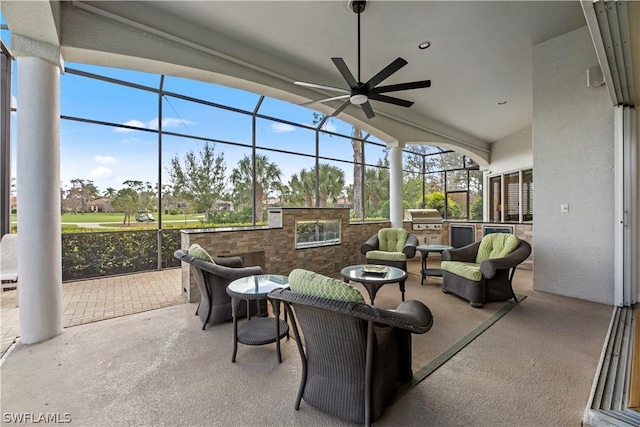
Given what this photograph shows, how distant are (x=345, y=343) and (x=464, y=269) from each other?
2901mm

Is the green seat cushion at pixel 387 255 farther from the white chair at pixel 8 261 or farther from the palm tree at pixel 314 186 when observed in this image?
the white chair at pixel 8 261

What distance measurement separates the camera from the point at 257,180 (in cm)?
664

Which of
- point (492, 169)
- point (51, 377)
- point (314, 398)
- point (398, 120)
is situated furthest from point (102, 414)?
point (492, 169)

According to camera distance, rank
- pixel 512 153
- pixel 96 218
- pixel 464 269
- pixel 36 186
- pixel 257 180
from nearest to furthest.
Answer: pixel 36 186 → pixel 464 269 → pixel 96 218 → pixel 257 180 → pixel 512 153

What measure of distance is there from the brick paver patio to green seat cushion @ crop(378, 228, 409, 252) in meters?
3.62

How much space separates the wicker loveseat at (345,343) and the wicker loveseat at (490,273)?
7.50ft

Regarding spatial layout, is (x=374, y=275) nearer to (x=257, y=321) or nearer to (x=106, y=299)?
(x=257, y=321)

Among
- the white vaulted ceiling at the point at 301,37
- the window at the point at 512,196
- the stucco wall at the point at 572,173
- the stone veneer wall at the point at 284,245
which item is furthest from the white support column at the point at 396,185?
the window at the point at 512,196

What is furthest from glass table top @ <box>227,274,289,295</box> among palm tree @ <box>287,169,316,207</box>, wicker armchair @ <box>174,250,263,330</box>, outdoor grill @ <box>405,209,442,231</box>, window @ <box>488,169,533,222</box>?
window @ <box>488,169,533,222</box>

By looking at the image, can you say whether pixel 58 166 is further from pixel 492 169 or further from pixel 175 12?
pixel 492 169

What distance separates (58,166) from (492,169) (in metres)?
10.9

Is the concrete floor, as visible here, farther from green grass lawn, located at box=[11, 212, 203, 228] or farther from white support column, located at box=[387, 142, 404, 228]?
white support column, located at box=[387, 142, 404, 228]

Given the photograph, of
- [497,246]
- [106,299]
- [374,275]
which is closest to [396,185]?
[497,246]

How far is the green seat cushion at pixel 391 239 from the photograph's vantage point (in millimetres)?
5512
